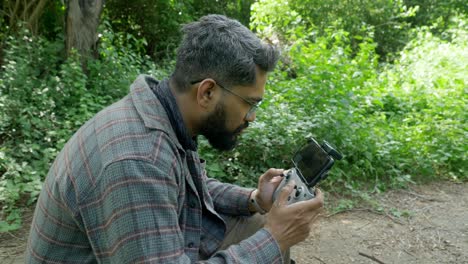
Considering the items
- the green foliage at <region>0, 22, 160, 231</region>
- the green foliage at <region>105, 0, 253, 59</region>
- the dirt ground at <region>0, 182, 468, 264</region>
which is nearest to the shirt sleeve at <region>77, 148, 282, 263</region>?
the dirt ground at <region>0, 182, 468, 264</region>

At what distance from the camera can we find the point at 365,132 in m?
4.70

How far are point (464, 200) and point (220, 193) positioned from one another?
3.00 meters

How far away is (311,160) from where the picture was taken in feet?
6.39

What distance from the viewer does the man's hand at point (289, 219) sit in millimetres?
1663

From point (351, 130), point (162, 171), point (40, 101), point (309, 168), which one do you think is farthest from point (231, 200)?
point (40, 101)

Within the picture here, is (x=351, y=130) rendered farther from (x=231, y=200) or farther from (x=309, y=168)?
(x=309, y=168)

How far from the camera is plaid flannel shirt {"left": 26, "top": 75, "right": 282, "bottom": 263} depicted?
1.35m

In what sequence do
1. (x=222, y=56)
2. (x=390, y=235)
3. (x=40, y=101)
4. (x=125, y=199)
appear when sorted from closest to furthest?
(x=125, y=199)
(x=222, y=56)
(x=390, y=235)
(x=40, y=101)

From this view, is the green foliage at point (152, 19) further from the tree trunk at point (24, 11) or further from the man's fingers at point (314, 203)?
the man's fingers at point (314, 203)

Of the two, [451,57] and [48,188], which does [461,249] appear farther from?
[451,57]

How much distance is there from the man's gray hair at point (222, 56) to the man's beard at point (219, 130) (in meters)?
0.13

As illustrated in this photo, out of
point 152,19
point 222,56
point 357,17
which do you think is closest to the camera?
point 222,56

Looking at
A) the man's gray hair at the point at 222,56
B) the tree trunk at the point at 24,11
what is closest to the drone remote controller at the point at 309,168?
the man's gray hair at the point at 222,56

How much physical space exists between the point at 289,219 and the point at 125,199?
0.64 meters
